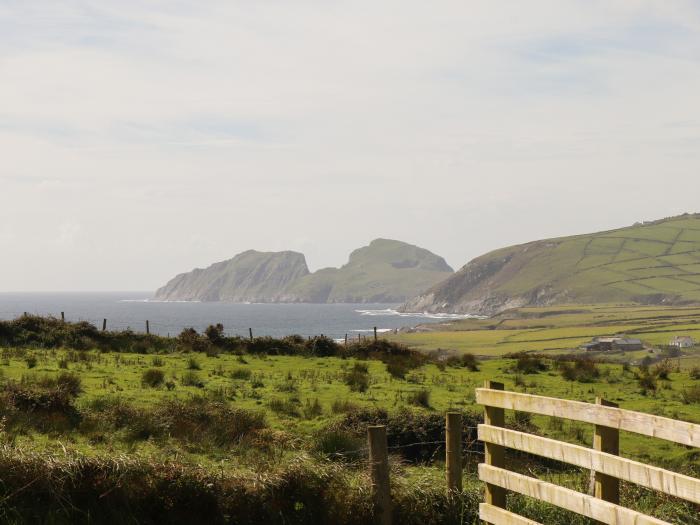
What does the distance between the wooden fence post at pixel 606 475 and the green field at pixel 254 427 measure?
3016 millimetres

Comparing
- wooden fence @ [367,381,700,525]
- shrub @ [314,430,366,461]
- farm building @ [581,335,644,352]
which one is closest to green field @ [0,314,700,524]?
shrub @ [314,430,366,461]

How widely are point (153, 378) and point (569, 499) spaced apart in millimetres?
21217

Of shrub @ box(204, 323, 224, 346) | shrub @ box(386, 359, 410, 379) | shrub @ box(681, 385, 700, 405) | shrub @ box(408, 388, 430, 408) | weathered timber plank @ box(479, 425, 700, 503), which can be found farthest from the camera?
shrub @ box(204, 323, 224, 346)

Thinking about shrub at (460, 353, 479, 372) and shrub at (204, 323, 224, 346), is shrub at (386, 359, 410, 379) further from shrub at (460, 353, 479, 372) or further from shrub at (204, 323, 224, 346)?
shrub at (204, 323, 224, 346)

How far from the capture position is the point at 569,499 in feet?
27.3

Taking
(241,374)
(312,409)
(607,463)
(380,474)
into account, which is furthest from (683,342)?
(607,463)

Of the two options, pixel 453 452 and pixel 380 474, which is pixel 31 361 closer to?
pixel 380 474

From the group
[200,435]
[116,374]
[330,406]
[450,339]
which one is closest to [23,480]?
[200,435]

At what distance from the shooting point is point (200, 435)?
18.1m

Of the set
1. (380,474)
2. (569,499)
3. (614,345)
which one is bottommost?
(614,345)

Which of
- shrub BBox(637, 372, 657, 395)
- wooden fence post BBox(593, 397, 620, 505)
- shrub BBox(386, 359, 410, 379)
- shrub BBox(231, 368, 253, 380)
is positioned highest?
wooden fence post BBox(593, 397, 620, 505)

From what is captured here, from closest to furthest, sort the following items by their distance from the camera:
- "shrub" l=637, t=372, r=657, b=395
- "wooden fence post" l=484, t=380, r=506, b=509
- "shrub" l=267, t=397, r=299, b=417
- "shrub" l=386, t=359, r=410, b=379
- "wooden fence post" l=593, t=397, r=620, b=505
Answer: "wooden fence post" l=593, t=397, r=620, b=505, "wooden fence post" l=484, t=380, r=506, b=509, "shrub" l=267, t=397, r=299, b=417, "shrub" l=637, t=372, r=657, b=395, "shrub" l=386, t=359, r=410, b=379

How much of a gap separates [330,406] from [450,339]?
123043 mm

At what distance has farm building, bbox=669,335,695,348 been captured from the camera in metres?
108
